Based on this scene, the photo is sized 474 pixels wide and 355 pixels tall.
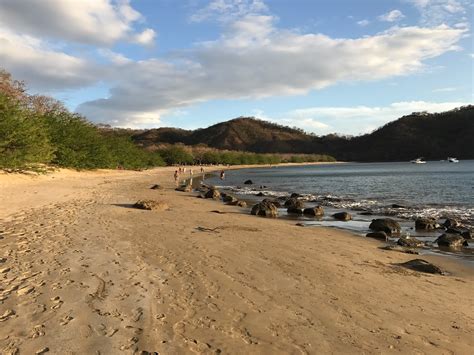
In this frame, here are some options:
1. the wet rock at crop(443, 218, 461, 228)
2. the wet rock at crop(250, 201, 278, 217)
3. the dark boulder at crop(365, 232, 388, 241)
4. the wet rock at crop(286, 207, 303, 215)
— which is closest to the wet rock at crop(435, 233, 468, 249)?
the dark boulder at crop(365, 232, 388, 241)

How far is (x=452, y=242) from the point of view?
14195 mm

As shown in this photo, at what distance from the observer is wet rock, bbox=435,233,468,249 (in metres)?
14.1

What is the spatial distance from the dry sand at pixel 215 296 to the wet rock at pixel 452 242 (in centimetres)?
238

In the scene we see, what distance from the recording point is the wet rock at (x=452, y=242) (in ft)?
46.3

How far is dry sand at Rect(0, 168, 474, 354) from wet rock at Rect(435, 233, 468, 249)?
238 cm

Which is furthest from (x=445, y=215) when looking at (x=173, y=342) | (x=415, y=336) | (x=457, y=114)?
(x=457, y=114)

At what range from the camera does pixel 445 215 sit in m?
22.3

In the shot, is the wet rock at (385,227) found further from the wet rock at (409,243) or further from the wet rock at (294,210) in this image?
the wet rock at (294,210)

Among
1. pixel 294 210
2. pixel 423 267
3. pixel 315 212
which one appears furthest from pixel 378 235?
pixel 294 210

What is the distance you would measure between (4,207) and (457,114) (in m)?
214

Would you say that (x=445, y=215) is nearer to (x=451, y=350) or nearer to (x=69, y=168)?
(x=451, y=350)

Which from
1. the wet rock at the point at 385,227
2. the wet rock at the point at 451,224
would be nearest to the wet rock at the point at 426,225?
the wet rock at the point at 451,224

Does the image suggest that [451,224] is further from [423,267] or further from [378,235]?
[423,267]

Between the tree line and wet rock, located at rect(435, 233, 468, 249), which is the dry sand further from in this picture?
the tree line
